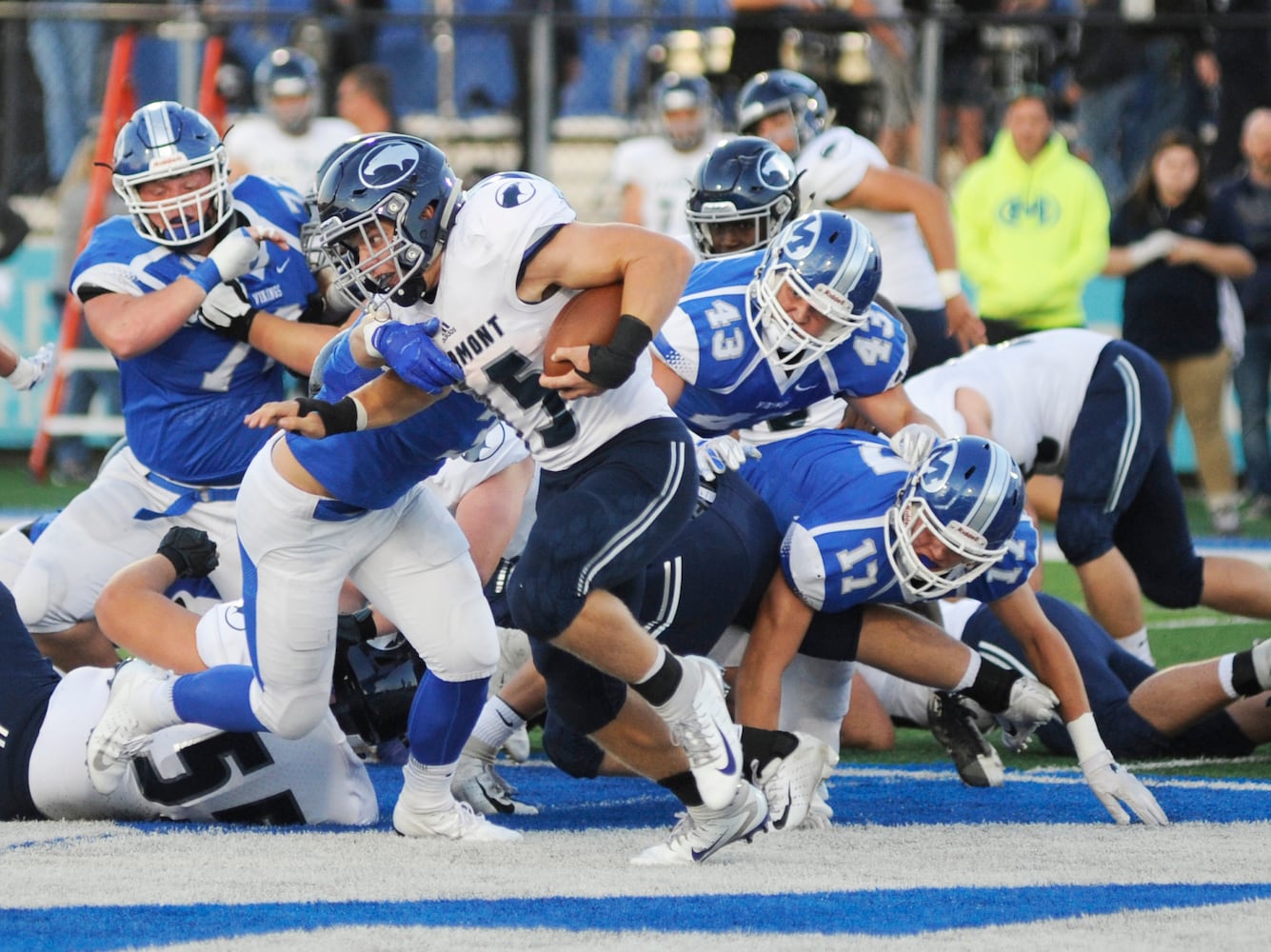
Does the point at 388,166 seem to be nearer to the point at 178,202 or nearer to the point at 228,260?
the point at 228,260

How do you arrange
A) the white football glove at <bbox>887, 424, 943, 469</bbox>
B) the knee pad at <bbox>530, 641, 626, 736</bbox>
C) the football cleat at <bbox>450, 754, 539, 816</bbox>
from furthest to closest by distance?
the white football glove at <bbox>887, 424, 943, 469</bbox> < the football cleat at <bbox>450, 754, 539, 816</bbox> < the knee pad at <bbox>530, 641, 626, 736</bbox>

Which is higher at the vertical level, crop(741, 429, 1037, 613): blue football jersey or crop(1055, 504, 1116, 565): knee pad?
crop(741, 429, 1037, 613): blue football jersey

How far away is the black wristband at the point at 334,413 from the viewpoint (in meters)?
3.74

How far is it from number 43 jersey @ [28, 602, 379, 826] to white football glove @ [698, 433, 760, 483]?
1046 millimetres

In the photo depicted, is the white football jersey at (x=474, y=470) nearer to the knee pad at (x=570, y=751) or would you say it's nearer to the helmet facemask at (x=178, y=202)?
the knee pad at (x=570, y=751)

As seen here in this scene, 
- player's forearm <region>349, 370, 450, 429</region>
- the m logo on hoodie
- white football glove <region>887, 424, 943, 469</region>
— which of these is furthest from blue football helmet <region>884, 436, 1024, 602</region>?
the m logo on hoodie

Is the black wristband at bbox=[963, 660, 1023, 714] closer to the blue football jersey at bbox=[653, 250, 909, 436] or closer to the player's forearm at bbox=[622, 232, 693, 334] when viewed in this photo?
the blue football jersey at bbox=[653, 250, 909, 436]

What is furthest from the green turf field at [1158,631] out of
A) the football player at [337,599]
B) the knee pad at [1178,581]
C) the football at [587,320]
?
the football at [587,320]

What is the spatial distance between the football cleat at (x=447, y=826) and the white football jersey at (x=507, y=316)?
81 cm

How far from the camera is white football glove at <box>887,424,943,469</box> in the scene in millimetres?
4746

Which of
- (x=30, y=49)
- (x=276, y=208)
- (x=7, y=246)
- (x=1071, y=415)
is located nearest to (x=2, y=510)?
(x=7, y=246)

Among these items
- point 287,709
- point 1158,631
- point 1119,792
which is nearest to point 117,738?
point 287,709

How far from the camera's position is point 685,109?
391 inches

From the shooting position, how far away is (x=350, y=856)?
3926mm
